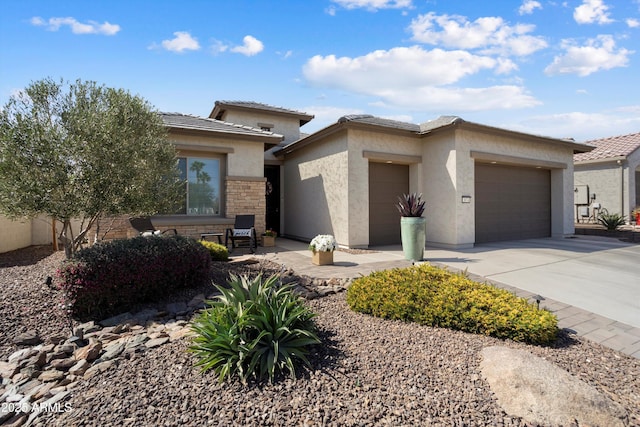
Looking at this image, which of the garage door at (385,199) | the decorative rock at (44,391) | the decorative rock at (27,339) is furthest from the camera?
the garage door at (385,199)

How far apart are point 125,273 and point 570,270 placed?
26.0ft

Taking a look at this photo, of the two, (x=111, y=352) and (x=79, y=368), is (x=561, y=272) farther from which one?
(x=79, y=368)

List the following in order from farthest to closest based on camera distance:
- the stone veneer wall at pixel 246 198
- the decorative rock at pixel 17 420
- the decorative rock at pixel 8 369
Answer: the stone veneer wall at pixel 246 198 → the decorative rock at pixel 8 369 → the decorative rock at pixel 17 420

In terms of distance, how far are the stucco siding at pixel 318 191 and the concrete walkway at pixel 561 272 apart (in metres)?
1.52

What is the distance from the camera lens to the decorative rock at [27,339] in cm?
348

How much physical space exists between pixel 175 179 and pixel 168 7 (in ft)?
11.2

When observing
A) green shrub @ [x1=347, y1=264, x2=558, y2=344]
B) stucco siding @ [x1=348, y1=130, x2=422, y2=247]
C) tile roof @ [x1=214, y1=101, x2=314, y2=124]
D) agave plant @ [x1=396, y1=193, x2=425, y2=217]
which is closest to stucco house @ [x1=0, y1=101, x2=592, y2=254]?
stucco siding @ [x1=348, y1=130, x2=422, y2=247]

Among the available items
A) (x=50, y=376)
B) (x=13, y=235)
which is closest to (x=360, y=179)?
(x=50, y=376)

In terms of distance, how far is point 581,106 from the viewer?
8539 mm

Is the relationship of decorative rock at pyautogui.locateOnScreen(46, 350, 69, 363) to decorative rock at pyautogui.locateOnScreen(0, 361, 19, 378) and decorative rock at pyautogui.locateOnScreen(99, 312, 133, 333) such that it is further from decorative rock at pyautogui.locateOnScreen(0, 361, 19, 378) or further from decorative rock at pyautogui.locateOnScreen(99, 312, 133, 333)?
decorative rock at pyautogui.locateOnScreen(99, 312, 133, 333)

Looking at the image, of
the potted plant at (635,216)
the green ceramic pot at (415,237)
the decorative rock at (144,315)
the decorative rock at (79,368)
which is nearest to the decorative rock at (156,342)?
the decorative rock at (79,368)

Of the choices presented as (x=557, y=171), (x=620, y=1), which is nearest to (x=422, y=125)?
(x=620, y=1)

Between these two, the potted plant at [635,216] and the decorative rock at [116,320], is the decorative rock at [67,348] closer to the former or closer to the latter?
the decorative rock at [116,320]

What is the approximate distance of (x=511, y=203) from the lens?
1091 centimetres
